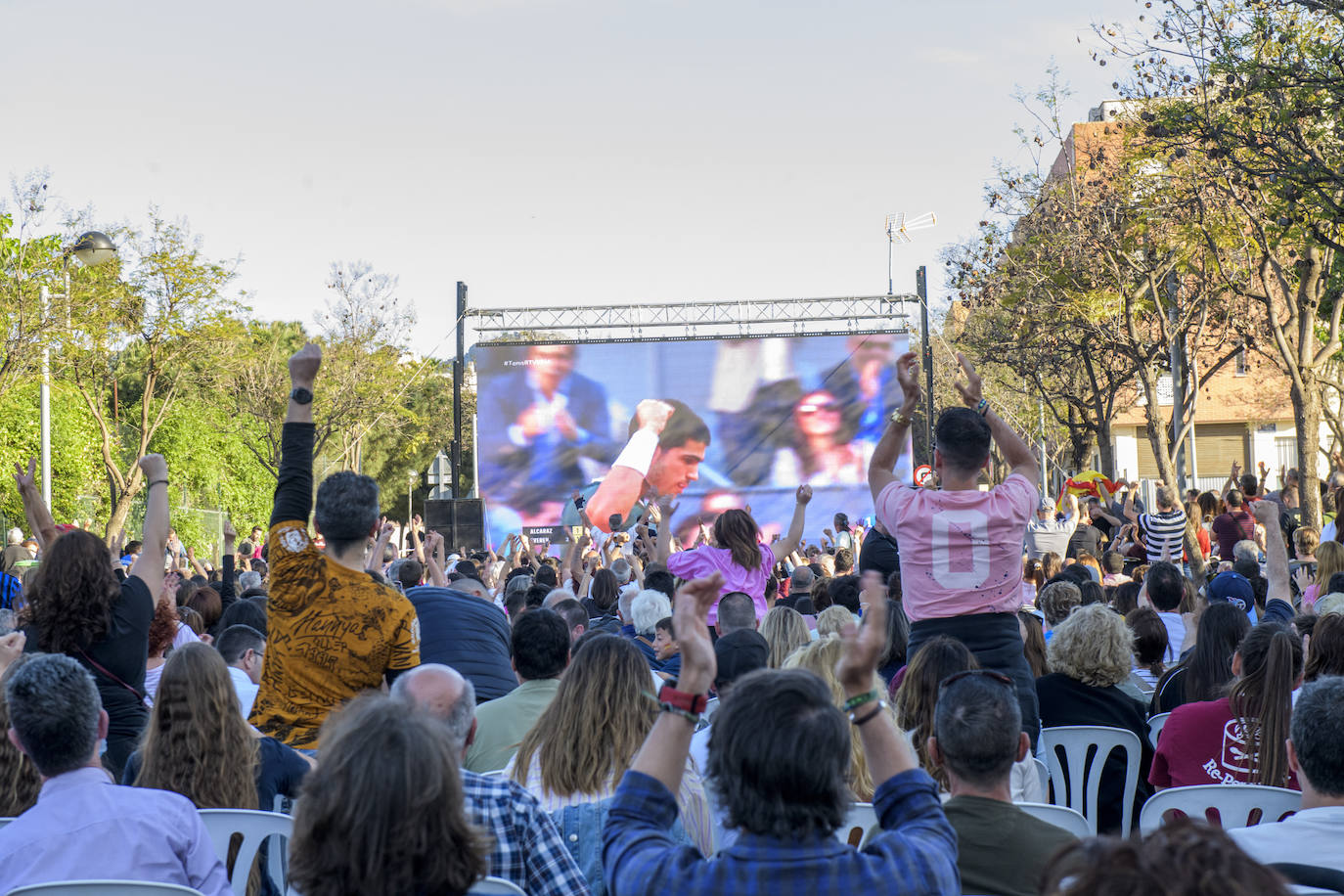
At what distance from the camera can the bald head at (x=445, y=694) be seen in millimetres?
3002

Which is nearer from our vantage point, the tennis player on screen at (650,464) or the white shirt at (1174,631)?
the white shirt at (1174,631)

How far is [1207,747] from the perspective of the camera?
423 centimetres

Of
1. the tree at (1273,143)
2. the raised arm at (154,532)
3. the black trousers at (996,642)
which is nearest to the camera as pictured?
the black trousers at (996,642)

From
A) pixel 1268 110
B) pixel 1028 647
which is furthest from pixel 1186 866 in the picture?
pixel 1268 110

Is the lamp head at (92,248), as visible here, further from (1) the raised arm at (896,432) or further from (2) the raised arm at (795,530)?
(1) the raised arm at (896,432)

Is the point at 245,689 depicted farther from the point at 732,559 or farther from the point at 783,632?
the point at 732,559

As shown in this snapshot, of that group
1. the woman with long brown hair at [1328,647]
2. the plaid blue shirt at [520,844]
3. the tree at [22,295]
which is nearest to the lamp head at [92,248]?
the tree at [22,295]

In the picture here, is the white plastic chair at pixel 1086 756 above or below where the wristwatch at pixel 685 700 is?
below

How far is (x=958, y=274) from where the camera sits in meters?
24.4

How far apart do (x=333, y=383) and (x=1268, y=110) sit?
23.0 meters

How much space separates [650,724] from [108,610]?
192 cm

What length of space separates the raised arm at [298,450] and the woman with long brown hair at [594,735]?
97cm

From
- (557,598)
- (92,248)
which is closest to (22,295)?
(92,248)

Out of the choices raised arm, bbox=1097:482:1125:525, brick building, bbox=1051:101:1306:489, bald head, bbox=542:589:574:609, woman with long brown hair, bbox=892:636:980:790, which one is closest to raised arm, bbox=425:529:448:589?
bald head, bbox=542:589:574:609
